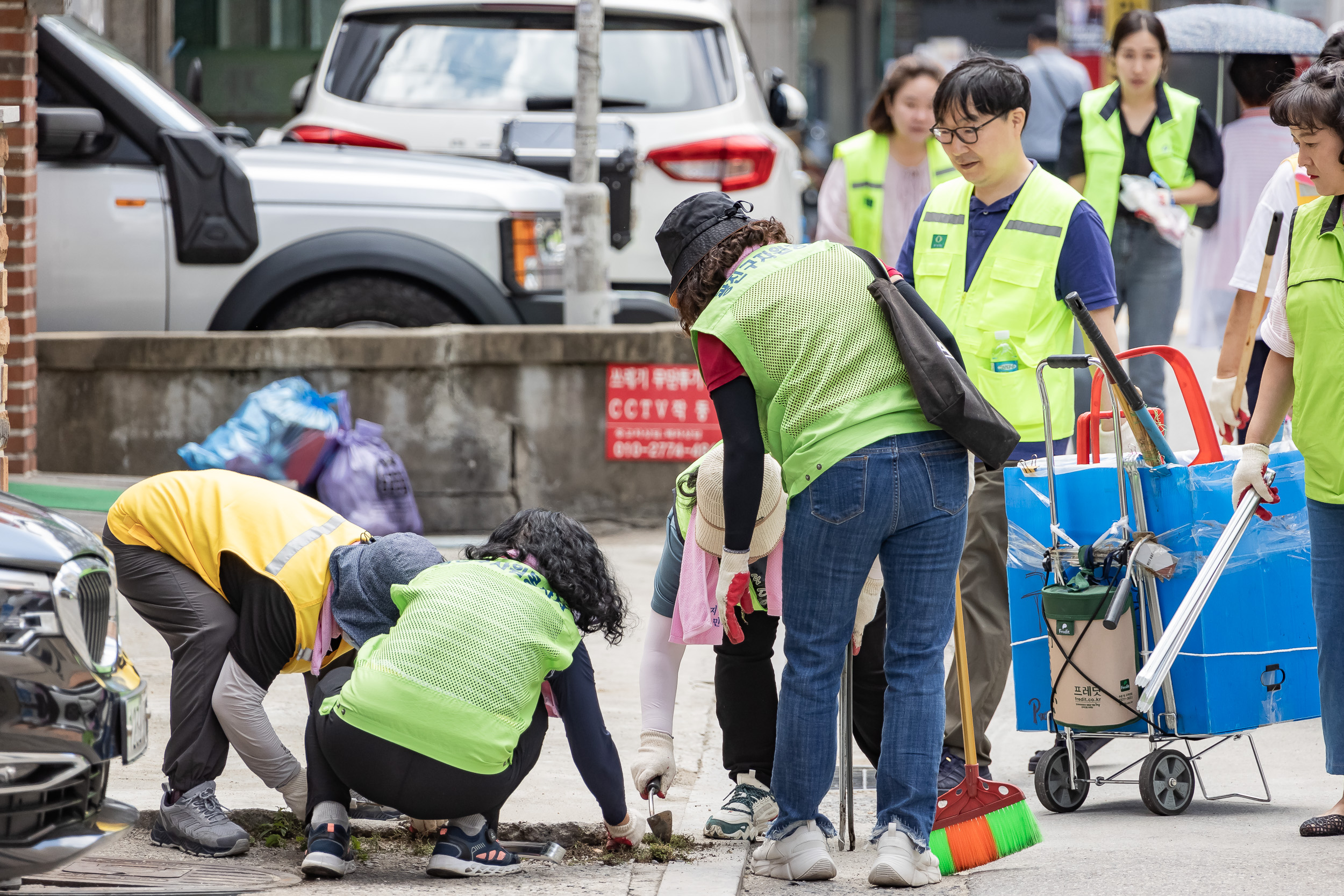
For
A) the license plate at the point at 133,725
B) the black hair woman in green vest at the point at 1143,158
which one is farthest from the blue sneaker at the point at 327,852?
the black hair woman in green vest at the point at 1143,158

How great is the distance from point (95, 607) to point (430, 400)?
4.35 m

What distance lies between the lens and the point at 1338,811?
399 centimetres

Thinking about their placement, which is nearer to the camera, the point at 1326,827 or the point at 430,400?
the point at 1326,827

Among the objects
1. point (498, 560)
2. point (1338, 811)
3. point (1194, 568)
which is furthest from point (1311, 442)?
point (498, 560)

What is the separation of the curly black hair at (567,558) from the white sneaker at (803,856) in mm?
600

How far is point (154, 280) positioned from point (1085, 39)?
24.4 metres

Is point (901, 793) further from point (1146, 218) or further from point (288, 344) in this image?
point (288, 344)

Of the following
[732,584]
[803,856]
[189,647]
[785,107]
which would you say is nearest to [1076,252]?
[732,584]

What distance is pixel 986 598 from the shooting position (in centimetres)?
456

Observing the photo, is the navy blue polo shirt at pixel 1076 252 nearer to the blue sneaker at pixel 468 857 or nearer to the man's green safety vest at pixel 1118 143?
the blue sneaker at pixel 468 857

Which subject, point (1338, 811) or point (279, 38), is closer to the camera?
point (1338, 811)

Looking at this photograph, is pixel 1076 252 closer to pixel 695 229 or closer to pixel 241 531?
pixel 695 229

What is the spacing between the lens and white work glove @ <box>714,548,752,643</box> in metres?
3.55

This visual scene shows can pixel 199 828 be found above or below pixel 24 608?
below
